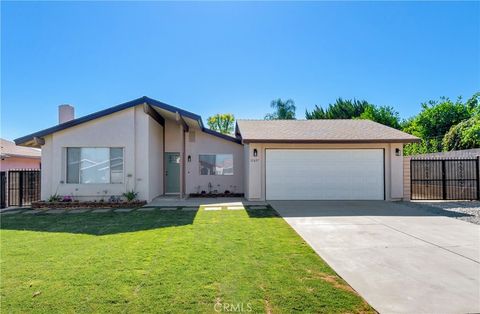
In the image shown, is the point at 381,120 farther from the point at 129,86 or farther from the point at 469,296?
the point at 469,296

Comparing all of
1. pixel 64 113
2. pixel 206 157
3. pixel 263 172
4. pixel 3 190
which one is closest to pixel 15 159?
pixel 64 113

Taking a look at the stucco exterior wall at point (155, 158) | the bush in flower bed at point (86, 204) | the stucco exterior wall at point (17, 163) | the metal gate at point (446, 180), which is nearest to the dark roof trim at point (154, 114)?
the stucco exterior wall at point (155, 158)

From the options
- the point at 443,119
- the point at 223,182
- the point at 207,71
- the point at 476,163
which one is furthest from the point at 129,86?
the point at 443,119

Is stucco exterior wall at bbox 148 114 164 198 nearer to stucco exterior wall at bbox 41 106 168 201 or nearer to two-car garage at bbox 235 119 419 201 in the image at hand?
stucco exterior wall at bbox 41 106 168 201

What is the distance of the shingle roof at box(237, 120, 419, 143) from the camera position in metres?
11.3

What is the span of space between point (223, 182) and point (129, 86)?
8.74 m

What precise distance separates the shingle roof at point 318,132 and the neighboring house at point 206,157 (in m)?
0.05

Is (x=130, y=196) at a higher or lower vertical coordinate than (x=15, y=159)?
lower

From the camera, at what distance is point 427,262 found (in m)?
4.29

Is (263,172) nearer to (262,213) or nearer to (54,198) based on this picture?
(262,213)

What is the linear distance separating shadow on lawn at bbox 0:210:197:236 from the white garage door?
4.49m

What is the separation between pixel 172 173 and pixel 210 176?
6.89 feet

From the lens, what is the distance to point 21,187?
10688 mm

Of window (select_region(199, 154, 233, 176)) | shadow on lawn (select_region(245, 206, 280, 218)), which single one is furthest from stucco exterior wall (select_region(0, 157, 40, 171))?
shadow on lawn (select_region(245, 206, 280, 218))
